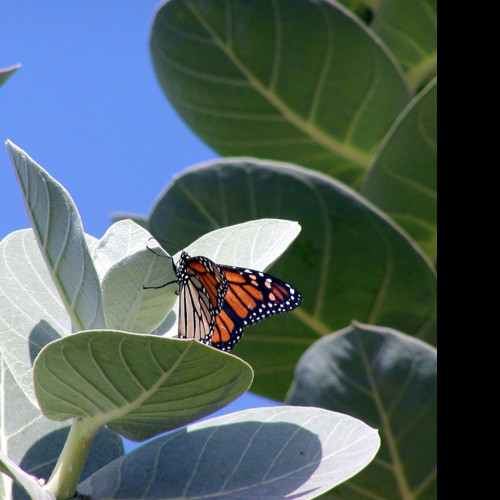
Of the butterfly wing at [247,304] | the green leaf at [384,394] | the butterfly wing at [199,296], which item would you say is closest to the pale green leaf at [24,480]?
the butterfly wing at [199,296]

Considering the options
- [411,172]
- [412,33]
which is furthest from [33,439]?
[412,33]

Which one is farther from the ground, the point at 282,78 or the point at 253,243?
the point at 282,78

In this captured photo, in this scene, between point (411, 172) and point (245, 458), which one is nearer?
point (245, 458)

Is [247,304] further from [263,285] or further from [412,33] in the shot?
[412,33]

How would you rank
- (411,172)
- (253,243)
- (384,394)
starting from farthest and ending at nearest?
(411,172), (384,394), (253,243)

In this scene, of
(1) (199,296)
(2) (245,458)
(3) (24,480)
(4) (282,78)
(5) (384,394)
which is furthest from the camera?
(4) (282,78)
